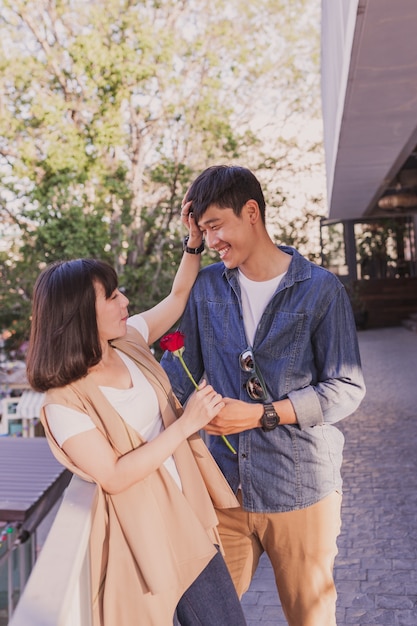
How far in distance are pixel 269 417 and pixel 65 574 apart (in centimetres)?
69

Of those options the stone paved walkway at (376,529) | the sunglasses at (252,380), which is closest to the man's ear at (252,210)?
the sunglasses at (252,380)

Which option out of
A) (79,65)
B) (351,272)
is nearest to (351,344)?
(79,65)

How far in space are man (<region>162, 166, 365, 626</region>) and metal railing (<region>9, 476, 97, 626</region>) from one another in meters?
0.46

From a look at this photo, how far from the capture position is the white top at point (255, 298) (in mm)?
2004

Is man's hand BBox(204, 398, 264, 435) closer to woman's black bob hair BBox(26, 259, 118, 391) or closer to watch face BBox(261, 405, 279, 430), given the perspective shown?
watch face BBox(261, 405, 279, 430)

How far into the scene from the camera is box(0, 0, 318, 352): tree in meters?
8.94

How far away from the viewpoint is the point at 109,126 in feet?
29.5

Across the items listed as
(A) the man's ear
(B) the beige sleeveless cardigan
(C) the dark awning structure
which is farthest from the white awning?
(B) the beige sleeveless cardigan

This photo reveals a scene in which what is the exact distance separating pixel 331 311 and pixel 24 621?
1.06 metres

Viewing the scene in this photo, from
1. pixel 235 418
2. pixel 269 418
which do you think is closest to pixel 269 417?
pixel 269 418

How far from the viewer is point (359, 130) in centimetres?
697

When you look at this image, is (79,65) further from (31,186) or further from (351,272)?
(351,272)

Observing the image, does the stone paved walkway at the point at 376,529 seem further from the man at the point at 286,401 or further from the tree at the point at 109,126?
the tree at the point at 109,126

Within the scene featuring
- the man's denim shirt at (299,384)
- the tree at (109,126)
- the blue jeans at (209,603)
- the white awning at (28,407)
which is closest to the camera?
the blue jeans at (209,603)
